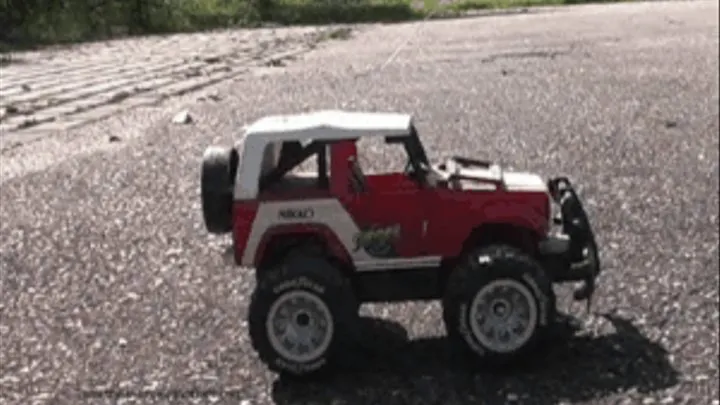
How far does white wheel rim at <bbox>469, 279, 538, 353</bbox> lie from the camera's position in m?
0.97

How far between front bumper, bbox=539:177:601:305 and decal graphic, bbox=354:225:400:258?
0.33 feet

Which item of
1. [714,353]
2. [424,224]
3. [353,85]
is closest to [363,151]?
[424,224]

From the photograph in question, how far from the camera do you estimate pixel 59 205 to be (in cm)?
155

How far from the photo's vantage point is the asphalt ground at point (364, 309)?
0.99m

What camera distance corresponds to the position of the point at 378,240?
0.97 m

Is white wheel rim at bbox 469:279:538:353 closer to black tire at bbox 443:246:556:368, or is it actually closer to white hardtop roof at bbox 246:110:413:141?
black tire at bbox 443:246:556:368

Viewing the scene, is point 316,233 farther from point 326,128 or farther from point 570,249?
point 570,249

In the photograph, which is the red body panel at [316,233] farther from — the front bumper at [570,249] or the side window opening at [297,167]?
the front bumper at [570,249]

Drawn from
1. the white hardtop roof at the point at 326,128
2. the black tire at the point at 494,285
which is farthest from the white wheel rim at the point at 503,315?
the white hardtop roof at the point at 326,128

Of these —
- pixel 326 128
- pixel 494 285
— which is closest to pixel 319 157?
pixel 326 128

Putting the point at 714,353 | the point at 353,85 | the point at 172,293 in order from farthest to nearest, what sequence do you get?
the point at 353,85 < the point at 172,293 < the point at 714,353

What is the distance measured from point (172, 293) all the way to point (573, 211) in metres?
0.35

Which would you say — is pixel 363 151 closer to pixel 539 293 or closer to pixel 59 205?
pixel 539 293

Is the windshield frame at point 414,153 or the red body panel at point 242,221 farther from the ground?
the windshield frame at point 414,153
